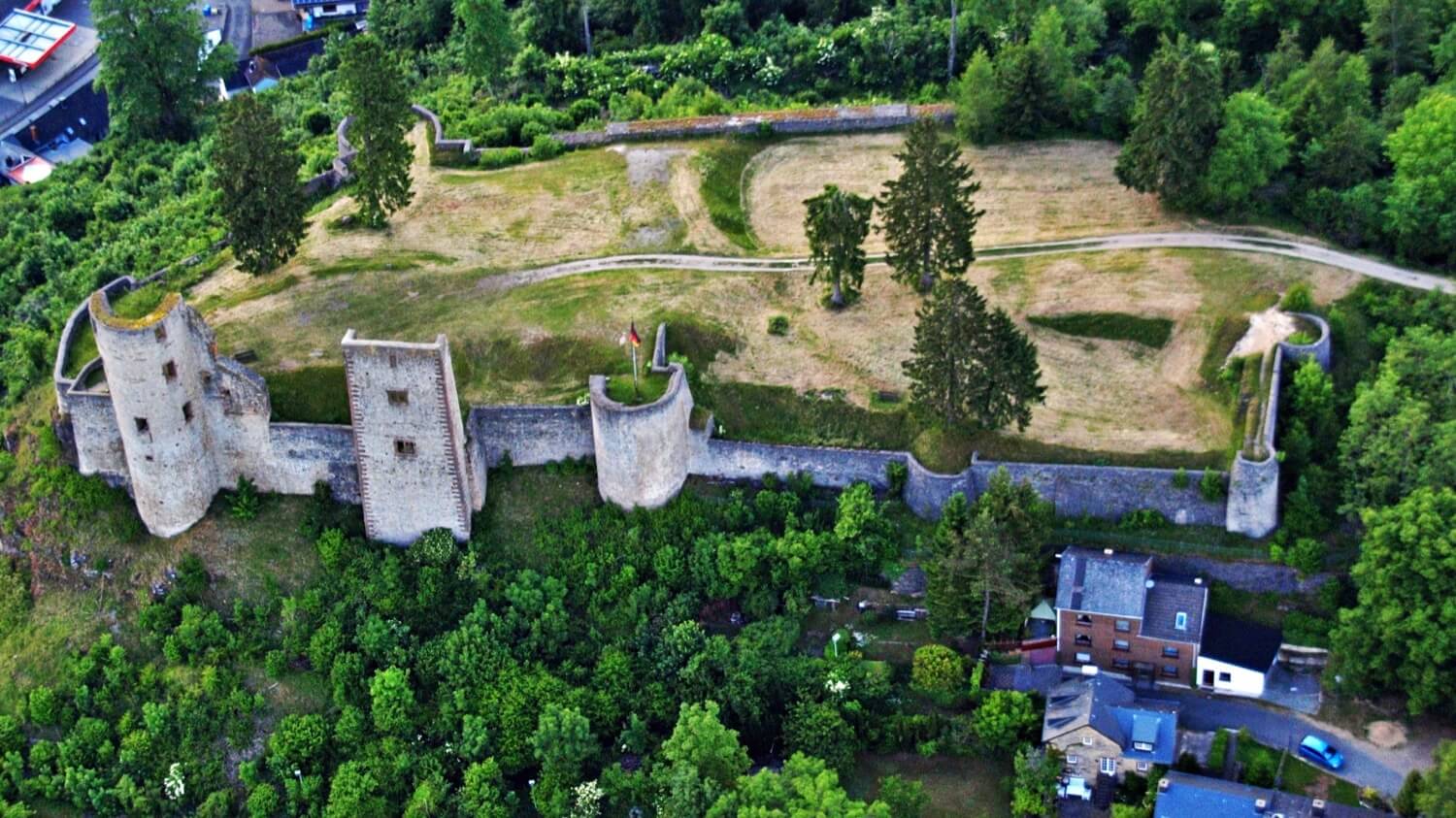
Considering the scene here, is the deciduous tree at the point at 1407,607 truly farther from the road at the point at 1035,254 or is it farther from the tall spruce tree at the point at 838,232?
the tall spruce tree at the point at 838,232

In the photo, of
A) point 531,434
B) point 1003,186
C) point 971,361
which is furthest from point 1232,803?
point 1003,186

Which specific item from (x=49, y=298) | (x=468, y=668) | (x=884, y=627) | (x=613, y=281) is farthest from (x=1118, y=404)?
(x=49, y=298)

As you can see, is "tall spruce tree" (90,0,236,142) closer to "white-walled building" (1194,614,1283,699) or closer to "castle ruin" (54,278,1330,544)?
"castle ruin" (54,278,1330,544)

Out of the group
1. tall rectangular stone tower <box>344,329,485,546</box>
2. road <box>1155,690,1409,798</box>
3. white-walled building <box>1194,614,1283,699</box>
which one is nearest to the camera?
road <box>1155,690,1409,798</box>

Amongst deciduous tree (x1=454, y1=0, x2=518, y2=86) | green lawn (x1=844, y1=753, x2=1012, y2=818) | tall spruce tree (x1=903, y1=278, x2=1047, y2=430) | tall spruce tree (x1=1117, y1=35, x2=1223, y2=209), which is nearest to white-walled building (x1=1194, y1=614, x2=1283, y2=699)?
green lawn (x1=844, y1=753, x2=1012, y2=818)

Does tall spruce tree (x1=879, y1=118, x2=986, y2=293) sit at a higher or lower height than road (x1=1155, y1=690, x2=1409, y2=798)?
higher

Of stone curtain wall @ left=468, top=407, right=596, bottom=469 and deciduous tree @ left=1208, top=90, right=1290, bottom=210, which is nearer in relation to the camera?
stone curtain wall @ left=468, top=407, right=596, bottom=469

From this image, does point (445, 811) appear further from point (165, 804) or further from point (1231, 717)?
point (1231, 717)
